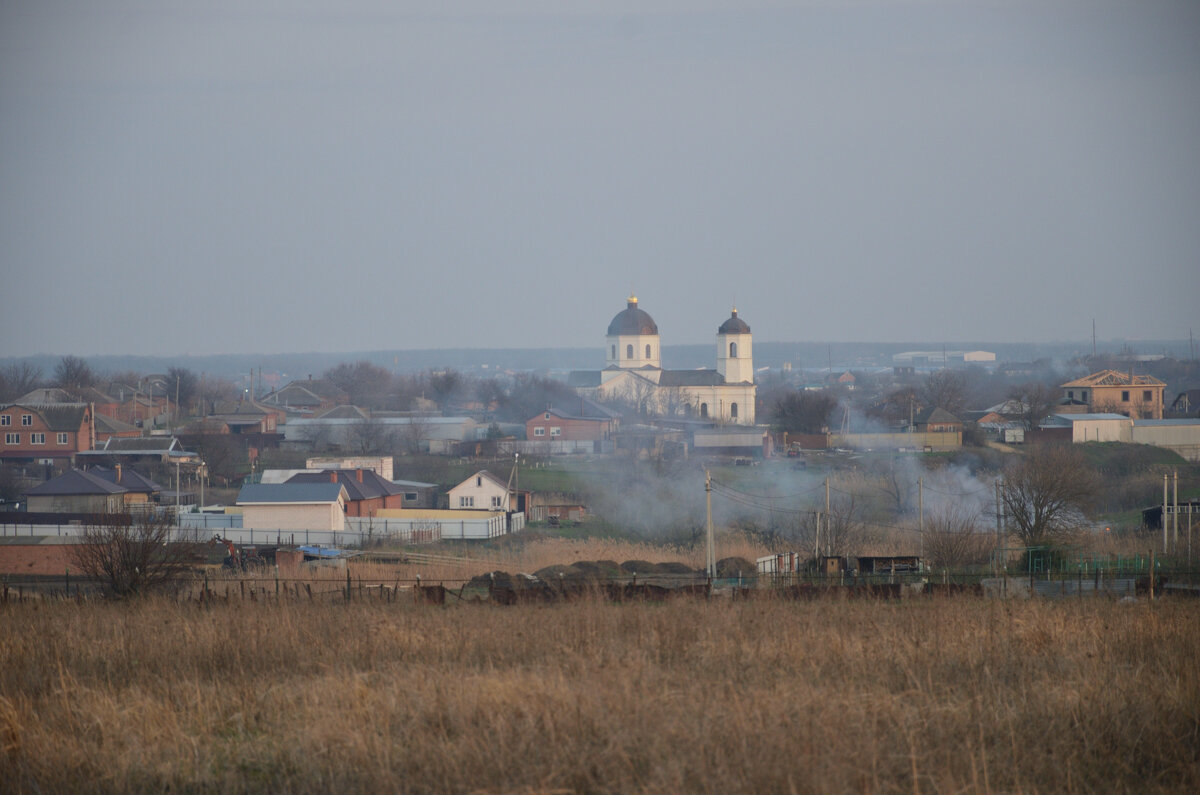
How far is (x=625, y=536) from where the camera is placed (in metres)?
25.5

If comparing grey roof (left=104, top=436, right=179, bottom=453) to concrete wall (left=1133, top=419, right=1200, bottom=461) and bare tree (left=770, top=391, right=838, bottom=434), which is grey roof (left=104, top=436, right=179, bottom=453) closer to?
bare tree (left=770, top=391, right=838, bottom=434)

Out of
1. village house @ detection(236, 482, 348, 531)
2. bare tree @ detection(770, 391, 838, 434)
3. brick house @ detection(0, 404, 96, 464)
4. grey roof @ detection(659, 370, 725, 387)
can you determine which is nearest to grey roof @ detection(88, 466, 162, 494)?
village house @ detection(236, 482, 348, 531)

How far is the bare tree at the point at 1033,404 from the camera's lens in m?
44.8

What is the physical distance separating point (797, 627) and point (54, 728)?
5.39 meters

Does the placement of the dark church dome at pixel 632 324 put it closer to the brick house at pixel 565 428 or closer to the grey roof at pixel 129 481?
the brick house at pixel 565 428

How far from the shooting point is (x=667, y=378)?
67438mm

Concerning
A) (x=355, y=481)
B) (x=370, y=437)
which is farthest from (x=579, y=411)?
(x=355, y=481)

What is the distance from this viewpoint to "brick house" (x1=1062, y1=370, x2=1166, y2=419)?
53375mm

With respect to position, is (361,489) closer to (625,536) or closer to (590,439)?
(625,536)

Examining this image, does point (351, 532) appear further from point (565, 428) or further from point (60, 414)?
point (565, 428)

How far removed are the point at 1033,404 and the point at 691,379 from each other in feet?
78.0

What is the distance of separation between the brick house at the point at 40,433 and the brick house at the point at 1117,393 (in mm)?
45604

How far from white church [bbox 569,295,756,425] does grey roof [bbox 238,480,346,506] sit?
3730cm

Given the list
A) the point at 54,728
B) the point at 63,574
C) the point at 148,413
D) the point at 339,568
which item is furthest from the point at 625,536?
the point at 148,413
